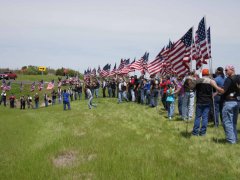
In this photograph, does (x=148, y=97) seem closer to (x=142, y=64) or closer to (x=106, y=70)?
(x=142, y=64)

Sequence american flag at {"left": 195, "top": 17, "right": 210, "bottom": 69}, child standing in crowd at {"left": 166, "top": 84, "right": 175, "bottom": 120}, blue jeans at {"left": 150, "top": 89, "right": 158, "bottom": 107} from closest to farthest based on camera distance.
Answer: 1. american flag at {"left": 195, "top": 17, "right": 210, "bottom": 69}
2. child standing in crowd at {"left": 166, "top": 84, "right": 175, "bottom": 120}
3. blue jeans at {"left": 150, "top": 89, "right": 158, "bottom": 107}

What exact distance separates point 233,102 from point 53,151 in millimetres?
5904

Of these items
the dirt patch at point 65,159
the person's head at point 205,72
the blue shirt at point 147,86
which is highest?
the person's head at point 205,72

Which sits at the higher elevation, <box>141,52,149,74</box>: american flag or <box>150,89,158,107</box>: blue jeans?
<box>141,52,149,74</box>: american flag

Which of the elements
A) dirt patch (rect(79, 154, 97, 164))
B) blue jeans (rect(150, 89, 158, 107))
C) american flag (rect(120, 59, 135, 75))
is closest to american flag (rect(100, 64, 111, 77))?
american flag (rect(120, 59, 135, 75))

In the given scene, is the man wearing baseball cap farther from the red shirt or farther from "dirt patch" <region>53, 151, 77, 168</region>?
the red shirt

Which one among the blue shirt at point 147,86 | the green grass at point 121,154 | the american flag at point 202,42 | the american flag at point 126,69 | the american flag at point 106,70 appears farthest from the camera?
the american flag at point 106,70

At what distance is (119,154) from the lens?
10.5 m

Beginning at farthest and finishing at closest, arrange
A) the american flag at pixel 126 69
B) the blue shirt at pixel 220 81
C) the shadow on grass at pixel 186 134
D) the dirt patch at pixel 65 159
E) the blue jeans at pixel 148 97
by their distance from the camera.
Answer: the american flag at pixel 126 69, the blue jeans at pixel 148 97, the blue shirt at pixel 220 81, the shadow on grass at pixel 186 134, the dirt patch at pixel 65 159

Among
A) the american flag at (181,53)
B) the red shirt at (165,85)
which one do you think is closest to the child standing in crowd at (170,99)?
the american flag at (181,53)

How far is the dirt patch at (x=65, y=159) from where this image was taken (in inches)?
390

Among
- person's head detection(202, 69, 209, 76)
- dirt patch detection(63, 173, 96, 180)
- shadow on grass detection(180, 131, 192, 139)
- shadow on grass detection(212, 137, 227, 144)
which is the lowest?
dirt patch detection(63, 173, 96, 180)

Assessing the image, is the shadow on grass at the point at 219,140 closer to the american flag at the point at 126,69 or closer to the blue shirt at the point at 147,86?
the blue shirt at the point at 147,86

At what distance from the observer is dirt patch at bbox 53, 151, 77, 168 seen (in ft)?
32.5
